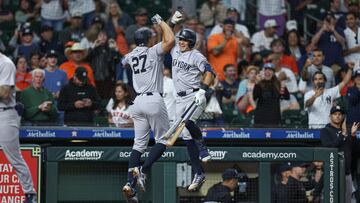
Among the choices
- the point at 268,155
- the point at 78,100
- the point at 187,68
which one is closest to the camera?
the point at 187,68

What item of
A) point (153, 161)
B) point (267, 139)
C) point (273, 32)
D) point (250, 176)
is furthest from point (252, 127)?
point (273, 32)

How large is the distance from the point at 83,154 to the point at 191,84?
1.74 metres

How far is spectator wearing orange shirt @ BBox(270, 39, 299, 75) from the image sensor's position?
58.7 feet

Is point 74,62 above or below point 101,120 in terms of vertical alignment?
above

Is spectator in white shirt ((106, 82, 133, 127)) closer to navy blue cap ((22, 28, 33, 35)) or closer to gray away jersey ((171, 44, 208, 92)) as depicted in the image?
gray away jersey ((171, 44, 208, 92))

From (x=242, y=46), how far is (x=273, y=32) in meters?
0.85

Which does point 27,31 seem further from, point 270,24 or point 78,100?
point 270,24

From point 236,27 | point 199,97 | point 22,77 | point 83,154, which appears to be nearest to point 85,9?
point 236,27

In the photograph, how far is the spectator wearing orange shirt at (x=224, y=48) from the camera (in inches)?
700

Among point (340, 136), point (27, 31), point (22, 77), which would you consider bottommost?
point (340, 136)

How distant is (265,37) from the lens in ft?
62.2

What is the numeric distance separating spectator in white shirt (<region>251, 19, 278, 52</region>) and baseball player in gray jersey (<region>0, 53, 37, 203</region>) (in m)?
7.63

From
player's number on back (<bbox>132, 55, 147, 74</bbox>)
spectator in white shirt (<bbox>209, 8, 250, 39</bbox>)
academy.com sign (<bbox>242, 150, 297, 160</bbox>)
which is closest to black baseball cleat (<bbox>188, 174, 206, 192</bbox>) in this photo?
academy.com sign (<bbox>242, 150, 297, 160</bbox>)

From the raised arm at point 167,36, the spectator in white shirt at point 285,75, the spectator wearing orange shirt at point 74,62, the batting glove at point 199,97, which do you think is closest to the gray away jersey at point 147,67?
the raised arm at point 167,36
